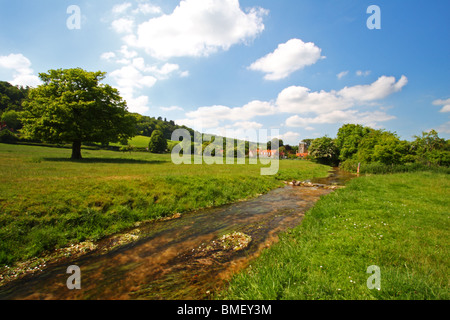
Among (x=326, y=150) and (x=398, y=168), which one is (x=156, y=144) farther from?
(x=398, y=168)

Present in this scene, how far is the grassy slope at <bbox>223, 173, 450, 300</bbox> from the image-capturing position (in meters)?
3.99

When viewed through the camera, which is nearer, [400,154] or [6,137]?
[400,154]

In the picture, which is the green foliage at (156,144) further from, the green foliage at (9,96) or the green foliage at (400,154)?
the green foliage at (9,96)

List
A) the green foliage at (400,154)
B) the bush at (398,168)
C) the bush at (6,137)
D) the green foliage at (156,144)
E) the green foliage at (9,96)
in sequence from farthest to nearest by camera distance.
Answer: the green foliage at (9,96), the green foliage at (156,144), the bush at (6,137), the green foliage at (400,154), the bush at (398,168)

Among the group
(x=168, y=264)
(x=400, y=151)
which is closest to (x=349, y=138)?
(x=400, y=151)

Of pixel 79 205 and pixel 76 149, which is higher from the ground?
pixel 76 149

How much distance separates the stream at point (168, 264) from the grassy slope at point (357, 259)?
41.9 inches

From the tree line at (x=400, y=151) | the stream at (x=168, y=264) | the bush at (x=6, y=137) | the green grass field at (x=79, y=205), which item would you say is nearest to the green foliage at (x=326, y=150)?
the tree line at (x=400, y=151)

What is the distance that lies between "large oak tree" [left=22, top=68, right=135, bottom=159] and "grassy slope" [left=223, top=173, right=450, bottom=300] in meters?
28.0

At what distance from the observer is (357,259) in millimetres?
5266

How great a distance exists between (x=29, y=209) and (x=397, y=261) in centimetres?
1426

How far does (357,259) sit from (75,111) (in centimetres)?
3290

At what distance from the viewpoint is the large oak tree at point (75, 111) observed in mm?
22547

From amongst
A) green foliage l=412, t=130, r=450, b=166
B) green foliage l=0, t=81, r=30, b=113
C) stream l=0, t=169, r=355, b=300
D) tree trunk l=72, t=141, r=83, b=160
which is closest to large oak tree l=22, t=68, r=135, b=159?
tree trunk l=72, t=141, r=83, b=160
